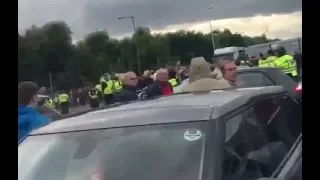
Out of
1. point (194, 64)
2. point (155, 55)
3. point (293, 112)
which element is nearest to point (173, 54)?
point (155, 55)

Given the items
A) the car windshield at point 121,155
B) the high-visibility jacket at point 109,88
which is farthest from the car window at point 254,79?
the high-visibility jacket at point 109,88

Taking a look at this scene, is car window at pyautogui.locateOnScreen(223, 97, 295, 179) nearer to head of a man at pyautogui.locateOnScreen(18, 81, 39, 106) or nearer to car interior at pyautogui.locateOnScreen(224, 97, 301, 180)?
car interior at pyautogui.locateOnScreen(224, 97, 301, 180)

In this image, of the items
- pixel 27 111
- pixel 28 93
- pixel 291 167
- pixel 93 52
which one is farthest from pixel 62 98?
pixel 291 167

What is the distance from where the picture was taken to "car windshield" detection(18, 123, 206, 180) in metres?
3.07

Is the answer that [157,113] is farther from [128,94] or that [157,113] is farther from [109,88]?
[109,88]

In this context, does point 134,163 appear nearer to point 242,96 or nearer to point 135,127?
point 135,127

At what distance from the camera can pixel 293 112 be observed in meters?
4.61

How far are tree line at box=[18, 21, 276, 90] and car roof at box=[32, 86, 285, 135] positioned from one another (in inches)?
461

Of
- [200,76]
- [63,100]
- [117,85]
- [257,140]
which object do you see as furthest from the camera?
[63,100]

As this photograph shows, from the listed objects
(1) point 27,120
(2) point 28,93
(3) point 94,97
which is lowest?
(3) point 94,97

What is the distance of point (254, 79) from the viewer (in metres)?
8.86

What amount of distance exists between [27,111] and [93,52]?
22.9 metres

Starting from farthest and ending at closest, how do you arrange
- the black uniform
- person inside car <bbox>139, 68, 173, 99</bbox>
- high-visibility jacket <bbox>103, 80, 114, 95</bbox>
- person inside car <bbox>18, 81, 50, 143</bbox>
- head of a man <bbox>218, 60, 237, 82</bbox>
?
1. the black uniform
2. high-visibility jacket <bbox>103, 80, 114, 95</bbox>
3. person inside car <bbox>139, 68, 173, 99</bbox>
4. head of a man <bbox>218, 60, 237, 82</bbox>
5. person inside car <bbox>18, 81, 50, 143</bbox>

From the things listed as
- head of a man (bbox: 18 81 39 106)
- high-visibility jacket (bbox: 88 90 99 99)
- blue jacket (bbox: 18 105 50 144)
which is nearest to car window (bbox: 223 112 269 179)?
blue jacket (bbox: 18 105 50 144)
